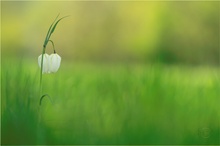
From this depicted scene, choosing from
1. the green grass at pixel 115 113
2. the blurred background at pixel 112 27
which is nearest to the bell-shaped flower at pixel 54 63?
the green grass at pixel 115 113

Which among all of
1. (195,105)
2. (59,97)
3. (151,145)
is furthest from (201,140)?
(59,97)

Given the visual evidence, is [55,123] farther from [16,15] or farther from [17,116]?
[16,15]

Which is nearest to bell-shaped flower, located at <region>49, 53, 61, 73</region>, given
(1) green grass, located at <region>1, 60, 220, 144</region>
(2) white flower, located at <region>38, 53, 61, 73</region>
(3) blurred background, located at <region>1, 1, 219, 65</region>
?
(2) white flower, located at <region>38, 53, 61, 73</region>

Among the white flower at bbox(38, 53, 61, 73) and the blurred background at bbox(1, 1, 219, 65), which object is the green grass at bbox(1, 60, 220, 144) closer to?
the white flower at bbox(38, 53, 61, 73)

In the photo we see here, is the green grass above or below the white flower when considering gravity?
below

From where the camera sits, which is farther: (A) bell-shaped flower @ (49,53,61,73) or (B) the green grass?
(A) bell-shaped flower @ (49,53,61,73)
